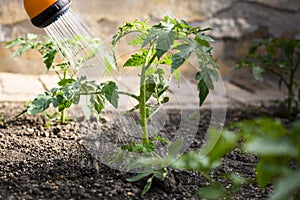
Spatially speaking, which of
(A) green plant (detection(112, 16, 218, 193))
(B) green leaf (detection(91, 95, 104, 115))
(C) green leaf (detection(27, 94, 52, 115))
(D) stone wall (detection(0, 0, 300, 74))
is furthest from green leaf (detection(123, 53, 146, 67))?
(D) stone wall (detection(0, 0, 300, 74))

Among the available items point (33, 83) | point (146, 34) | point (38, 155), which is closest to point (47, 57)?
point (38, 155)

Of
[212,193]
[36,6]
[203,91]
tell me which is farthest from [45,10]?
[212,193]

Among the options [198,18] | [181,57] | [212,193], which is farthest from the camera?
[198,18]

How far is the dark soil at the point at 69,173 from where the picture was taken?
1406 millimetres

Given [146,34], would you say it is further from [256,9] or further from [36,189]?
[256,9]

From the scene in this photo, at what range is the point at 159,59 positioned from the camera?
134 centimetres

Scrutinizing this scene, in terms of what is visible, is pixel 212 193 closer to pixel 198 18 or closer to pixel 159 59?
pixel 159 59

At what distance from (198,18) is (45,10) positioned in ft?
5.07

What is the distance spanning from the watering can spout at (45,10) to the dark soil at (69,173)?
398mm

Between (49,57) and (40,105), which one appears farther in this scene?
(49,57)

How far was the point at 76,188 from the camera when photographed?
142cm

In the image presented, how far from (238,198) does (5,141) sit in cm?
78

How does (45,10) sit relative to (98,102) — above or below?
above

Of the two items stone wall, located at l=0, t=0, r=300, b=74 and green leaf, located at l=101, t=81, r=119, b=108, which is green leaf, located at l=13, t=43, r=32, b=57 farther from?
stone wall, located at l=0, t=0, r=300, b=74
